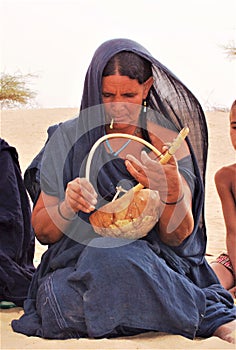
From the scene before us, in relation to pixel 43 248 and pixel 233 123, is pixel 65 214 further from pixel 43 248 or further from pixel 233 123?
pixel 43 248

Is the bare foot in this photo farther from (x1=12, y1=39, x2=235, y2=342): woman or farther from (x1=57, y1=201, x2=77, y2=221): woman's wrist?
(x1=57, y1=201, x2=77, y2=221): woman's wrist

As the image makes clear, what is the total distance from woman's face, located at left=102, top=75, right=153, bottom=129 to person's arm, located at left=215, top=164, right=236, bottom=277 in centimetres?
144

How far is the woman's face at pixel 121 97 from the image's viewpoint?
3.42m

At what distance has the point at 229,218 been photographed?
4684 mm

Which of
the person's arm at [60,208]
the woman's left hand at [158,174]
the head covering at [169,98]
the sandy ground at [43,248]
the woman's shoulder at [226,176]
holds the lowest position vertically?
the sandy ground at [43,248]

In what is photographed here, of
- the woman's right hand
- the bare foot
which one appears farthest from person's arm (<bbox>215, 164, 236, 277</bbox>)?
the woman's right hand

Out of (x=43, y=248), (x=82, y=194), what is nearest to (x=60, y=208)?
(x=82, y=194)

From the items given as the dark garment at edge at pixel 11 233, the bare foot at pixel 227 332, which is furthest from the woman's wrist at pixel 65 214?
the bare foot at pixel 227 332

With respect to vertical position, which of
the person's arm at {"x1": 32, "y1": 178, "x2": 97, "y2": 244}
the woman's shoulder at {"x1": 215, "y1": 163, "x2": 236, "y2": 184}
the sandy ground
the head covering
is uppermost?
the head covering

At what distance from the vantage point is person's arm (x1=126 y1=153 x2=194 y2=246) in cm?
304

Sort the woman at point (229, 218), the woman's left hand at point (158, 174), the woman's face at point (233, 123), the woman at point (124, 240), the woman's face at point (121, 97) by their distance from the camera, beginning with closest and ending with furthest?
the woman's left hand at point (158, 174)
the woman at point (124, 240)
the woman's face at point (121, 97)
the woman at point (229, 218)
the woman's face at point (233, 123)

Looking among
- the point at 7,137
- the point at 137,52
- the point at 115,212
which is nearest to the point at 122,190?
the point at 115,212

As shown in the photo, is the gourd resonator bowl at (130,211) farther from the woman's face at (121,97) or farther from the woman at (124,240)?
the woman's face at (121,97)

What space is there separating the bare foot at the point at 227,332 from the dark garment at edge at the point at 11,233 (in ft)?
4.11
